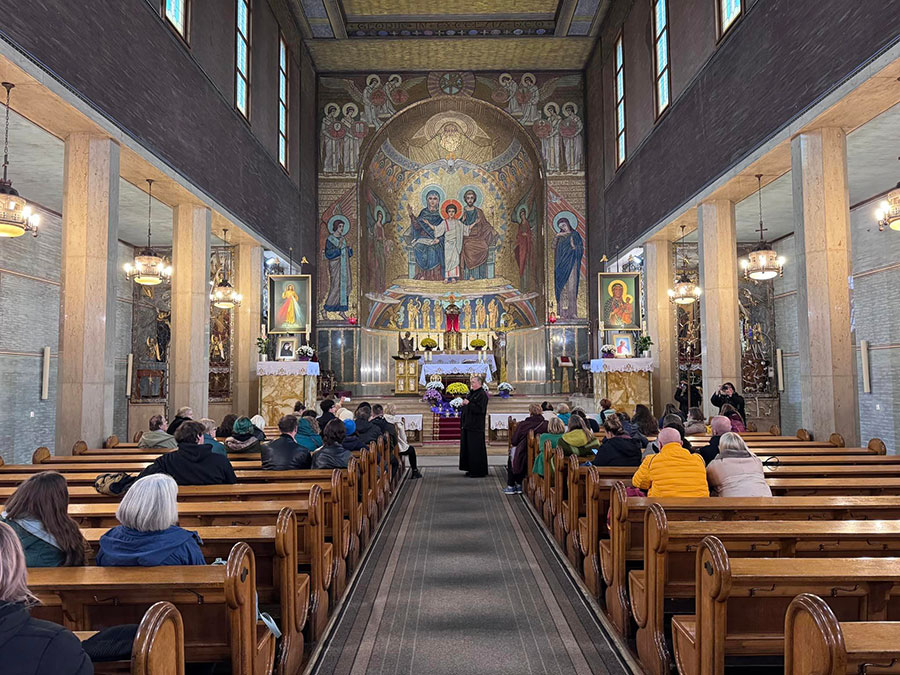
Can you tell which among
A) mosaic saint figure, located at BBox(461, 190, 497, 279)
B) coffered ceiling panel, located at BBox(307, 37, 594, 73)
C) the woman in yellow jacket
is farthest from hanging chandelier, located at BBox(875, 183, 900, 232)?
mosaic saint figure, located at BBox(461, 190, 497, 279)

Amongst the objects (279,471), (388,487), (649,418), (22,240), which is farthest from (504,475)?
(22,240)

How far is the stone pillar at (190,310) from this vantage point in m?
11.8

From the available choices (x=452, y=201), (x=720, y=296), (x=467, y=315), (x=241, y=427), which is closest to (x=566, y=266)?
(x=467, y=315)

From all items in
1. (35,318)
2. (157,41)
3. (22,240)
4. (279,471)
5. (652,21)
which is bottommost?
(279,471)

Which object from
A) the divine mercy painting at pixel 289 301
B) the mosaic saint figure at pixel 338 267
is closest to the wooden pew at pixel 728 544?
the divine mercy painting at pixel 289 301

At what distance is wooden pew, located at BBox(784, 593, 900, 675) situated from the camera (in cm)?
169

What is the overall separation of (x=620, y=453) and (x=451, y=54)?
57.0 ft

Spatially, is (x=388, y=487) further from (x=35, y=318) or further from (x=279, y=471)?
(x=35, y=318)

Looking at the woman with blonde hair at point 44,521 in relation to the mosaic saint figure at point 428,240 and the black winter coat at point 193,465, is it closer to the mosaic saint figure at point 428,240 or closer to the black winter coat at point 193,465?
the black winter coat at point 193,465

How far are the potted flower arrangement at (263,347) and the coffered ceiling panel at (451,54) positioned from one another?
31.4 ft

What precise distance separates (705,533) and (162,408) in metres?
16.0

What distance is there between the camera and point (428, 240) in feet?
75.7

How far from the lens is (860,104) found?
7945mm

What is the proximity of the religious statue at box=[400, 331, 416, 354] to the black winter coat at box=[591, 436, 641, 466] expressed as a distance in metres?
14.3
